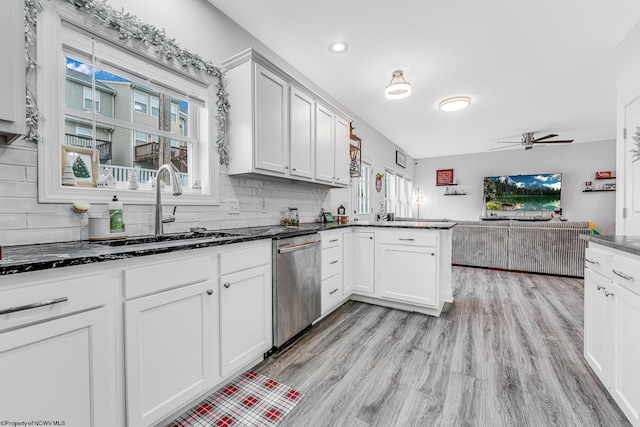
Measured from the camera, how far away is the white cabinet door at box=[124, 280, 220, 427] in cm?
116

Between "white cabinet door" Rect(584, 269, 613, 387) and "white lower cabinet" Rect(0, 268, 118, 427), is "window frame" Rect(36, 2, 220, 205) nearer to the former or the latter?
"white lower cabinet" Rect(0, 268, 118, 427)

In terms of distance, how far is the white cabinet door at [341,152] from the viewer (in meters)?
3.33

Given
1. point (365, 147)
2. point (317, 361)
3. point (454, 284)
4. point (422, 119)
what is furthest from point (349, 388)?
point (422, 119)

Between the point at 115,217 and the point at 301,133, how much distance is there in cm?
174

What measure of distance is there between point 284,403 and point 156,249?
→ 3.63 feet

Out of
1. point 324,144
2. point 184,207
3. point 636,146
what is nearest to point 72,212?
point 184,207

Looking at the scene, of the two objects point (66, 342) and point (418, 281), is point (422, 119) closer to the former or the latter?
point (418, 281)

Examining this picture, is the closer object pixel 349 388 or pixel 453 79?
pixel 349 388

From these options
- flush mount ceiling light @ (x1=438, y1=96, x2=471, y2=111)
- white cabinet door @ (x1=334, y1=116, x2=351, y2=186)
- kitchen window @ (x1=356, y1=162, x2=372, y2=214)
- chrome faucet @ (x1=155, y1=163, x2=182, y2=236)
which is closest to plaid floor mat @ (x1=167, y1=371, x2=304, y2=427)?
chrome faucet @ (x1=155, y1=163, x2=182, y2=236)

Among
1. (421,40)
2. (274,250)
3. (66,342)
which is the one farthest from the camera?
(421,40)

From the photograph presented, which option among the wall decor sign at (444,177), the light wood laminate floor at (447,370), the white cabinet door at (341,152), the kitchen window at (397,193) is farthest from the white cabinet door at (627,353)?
the wall decor sign at (444,177)

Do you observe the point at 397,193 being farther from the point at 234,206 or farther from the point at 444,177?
the point at 234,206

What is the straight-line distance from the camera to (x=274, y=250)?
1.95 metres

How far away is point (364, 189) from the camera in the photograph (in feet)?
16.6
